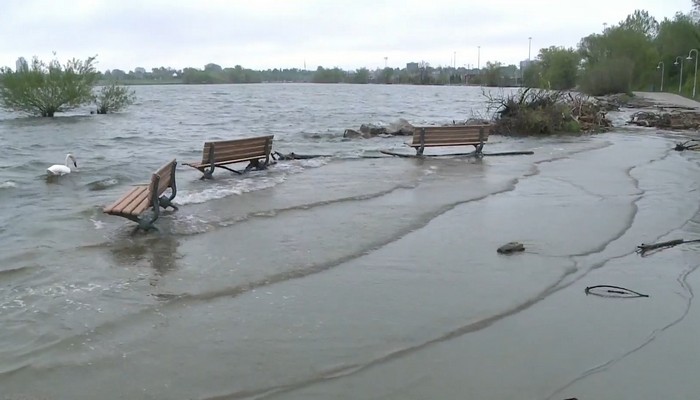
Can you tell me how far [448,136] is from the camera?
2006 cm

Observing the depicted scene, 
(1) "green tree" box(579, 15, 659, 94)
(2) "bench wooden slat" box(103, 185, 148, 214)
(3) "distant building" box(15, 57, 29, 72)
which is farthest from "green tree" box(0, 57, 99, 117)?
(1) "green tree" box(579, 15, 659, 94)

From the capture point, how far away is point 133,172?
691 inches

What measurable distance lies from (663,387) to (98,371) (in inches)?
169

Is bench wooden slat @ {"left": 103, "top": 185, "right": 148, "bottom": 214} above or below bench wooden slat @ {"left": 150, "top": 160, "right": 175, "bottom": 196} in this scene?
below

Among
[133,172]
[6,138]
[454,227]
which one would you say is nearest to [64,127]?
[6,138]

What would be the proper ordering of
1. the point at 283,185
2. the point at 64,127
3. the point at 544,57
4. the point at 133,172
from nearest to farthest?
the point at 283,185 → the point at 133,172 → the point at 64,127 → the point at 544,57

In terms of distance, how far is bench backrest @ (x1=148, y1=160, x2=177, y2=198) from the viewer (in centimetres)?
966

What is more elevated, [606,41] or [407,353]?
[606,41]

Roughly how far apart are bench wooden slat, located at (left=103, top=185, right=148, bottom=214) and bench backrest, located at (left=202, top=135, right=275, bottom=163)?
3898 millimetres

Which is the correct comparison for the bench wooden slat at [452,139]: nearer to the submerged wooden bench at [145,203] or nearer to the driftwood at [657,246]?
the submerged wooden bench at [145,203]

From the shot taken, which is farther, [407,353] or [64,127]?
[64,127]

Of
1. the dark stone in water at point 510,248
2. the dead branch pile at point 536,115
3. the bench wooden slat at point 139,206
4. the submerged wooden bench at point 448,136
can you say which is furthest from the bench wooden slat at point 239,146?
the dead branch pile at point 536,115

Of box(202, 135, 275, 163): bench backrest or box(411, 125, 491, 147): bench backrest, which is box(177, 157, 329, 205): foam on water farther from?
box(411, 125, 491, 147): bench backrest

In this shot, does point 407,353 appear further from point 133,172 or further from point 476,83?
point 476,83
